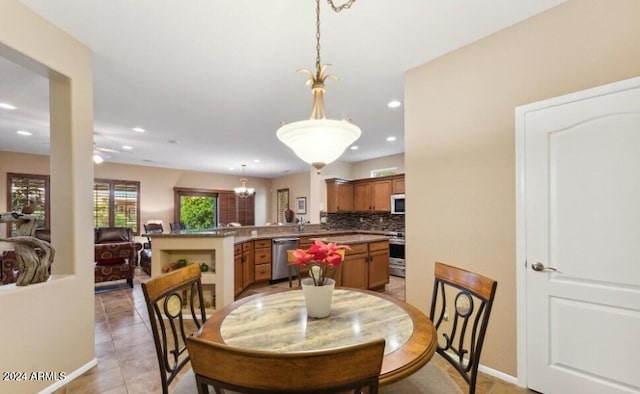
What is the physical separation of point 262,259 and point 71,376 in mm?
3139

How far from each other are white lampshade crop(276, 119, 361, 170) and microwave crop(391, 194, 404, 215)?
184 inches

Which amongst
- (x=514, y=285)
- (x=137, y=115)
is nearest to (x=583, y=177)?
(x=514, y=285)

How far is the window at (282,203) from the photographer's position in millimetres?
10023

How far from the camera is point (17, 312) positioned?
181cm

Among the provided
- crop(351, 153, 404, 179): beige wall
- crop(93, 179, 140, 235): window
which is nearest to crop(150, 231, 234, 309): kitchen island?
crop(351, 153, 404, 179): beige wall

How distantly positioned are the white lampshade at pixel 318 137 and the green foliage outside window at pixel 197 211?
26.9 feet

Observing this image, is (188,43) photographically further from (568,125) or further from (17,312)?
(568,125)

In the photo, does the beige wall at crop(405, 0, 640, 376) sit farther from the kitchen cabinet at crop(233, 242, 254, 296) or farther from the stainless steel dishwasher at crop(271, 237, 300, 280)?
the stainless steel dishwasher at crop(271, 237, 300, 280)

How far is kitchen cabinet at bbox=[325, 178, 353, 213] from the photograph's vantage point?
272 inches

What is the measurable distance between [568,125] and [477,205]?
0.77m

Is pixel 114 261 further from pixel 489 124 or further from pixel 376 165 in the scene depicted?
pixel 376 165

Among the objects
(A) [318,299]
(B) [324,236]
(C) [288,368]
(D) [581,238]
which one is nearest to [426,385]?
(A) [318,299]

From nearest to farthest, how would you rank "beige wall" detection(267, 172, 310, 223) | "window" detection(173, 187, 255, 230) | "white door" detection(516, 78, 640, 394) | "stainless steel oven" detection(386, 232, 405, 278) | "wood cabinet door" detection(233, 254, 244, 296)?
"white door" detection(516, 78, 640, 394), "wood cabinet door" detection(233, 254, 244, 296), "stainless steel oven" detection(386, 232, 405, 278), "window" detection(173, 187, 255, 230), "beige wall" detection(267, 172, 310, 223)

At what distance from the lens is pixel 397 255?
5.76 meters
